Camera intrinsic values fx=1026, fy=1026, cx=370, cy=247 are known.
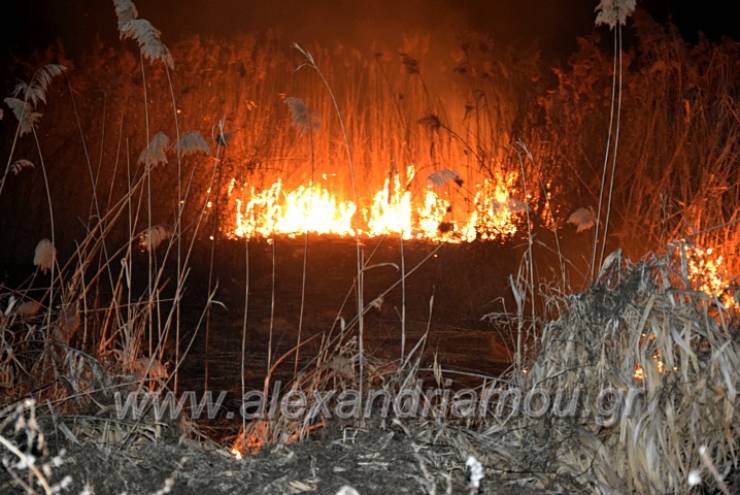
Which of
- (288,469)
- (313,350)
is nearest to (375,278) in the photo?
(313,350)

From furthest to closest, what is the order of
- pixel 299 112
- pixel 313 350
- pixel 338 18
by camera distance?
pixel 338 18, pixel 313 350, pixel 299 112

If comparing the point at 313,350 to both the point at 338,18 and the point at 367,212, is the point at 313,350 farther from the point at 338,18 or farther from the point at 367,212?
the point at 338,18

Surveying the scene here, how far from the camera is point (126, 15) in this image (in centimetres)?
372

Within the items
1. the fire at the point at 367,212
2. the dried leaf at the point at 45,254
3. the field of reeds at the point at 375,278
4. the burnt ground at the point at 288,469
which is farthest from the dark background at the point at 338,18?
the burnt ground at the point at 288,469

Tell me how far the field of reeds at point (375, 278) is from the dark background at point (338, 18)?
2505 mm

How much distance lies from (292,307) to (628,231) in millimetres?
2191

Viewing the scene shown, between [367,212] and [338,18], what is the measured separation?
233 inches

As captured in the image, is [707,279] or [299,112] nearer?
[299,112]

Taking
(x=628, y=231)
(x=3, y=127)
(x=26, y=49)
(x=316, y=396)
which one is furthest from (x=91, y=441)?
(x=26, y=49)

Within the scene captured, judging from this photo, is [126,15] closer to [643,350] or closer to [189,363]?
[189,363]

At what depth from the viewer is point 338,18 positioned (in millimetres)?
13188

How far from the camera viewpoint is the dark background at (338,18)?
12.6m

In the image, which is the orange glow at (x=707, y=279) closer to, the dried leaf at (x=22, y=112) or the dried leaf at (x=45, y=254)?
the dried leaf at (x=45, y=254)

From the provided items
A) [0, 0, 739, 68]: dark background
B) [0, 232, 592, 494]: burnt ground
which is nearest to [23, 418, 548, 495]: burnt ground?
[0, 232, 592, 494]: burnt ground
